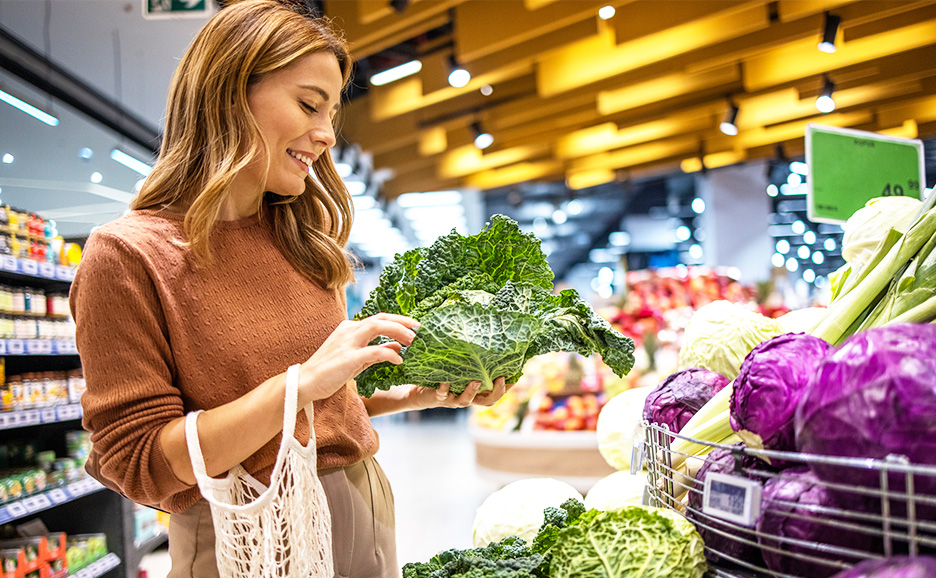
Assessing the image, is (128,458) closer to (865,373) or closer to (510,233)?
(510,233)

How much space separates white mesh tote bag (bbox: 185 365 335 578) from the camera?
1.06m

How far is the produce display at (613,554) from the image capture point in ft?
2.62

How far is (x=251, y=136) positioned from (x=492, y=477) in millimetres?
3988

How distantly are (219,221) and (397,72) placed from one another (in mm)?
5980

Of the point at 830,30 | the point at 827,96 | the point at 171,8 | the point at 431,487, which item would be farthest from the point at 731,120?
the point at 171,8

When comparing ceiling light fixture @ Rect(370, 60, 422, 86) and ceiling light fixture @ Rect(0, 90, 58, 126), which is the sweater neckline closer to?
ceiling light fixture @ Rect(0, 90, 58, 126)

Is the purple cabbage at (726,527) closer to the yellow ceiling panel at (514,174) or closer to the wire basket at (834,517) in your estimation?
the wire basket at (834,517)

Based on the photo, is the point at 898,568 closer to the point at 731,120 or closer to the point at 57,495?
the point at 57,495

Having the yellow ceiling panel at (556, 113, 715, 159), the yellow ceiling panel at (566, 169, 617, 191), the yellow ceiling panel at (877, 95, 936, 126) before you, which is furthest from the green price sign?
the yellow ceiling panel at (566, 169, 617, 191)

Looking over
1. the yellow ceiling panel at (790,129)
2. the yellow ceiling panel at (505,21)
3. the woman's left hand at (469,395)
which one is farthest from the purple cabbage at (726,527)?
the yellow ceiling panel at (790,129)

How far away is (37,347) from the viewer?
339cm

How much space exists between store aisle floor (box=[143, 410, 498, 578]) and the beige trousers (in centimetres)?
301

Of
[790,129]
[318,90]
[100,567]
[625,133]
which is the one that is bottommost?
[100,567]

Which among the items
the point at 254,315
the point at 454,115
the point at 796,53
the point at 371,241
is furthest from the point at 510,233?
the point at 371,241
